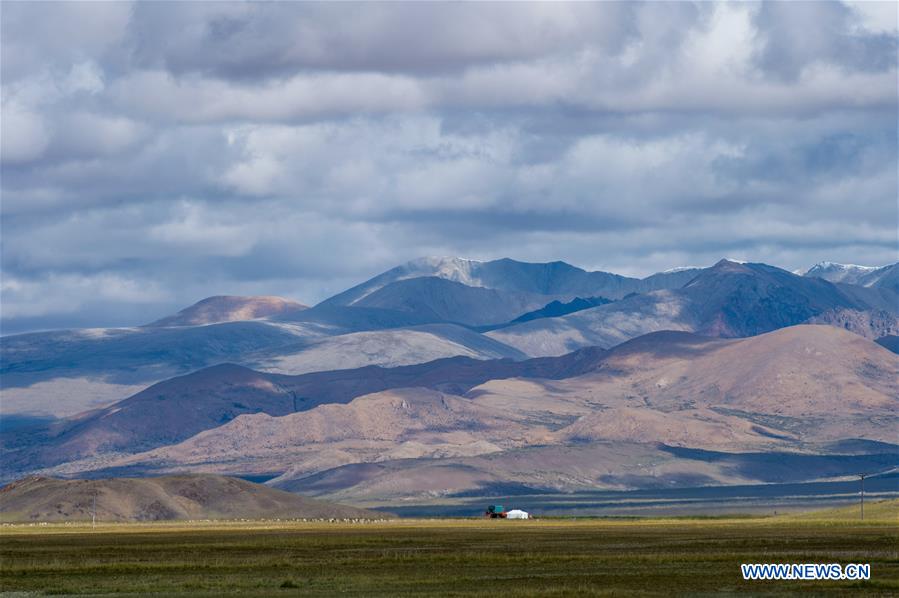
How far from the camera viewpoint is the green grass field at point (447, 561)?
77.2 meters

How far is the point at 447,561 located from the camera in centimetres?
9731

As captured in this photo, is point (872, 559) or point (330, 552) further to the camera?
point (330, 552)

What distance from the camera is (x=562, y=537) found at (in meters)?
132

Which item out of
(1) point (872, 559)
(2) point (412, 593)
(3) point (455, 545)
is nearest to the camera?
(2) point (412, 593)

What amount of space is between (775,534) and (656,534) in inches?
421

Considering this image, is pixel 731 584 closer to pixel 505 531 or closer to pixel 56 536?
pixel 505 531

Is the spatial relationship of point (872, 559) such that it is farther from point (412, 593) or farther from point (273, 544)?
point (273, 544)

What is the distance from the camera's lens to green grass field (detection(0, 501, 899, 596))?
77.2 m

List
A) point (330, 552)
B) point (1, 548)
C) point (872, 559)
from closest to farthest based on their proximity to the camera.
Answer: point (872, 559) → point (330, 552) → point (1, 548)

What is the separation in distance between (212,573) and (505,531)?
2475 inches

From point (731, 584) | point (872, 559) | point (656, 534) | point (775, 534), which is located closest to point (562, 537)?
point (656, 534)

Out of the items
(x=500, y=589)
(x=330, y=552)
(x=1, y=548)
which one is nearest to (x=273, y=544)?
(x=330, y=552)

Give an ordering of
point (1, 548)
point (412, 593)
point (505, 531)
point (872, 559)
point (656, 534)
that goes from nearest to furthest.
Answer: point (412, 593), point (872, 559), point (1, 548), point (656, 534), point (505, 531)

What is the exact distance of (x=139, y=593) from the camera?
78.1 meters
